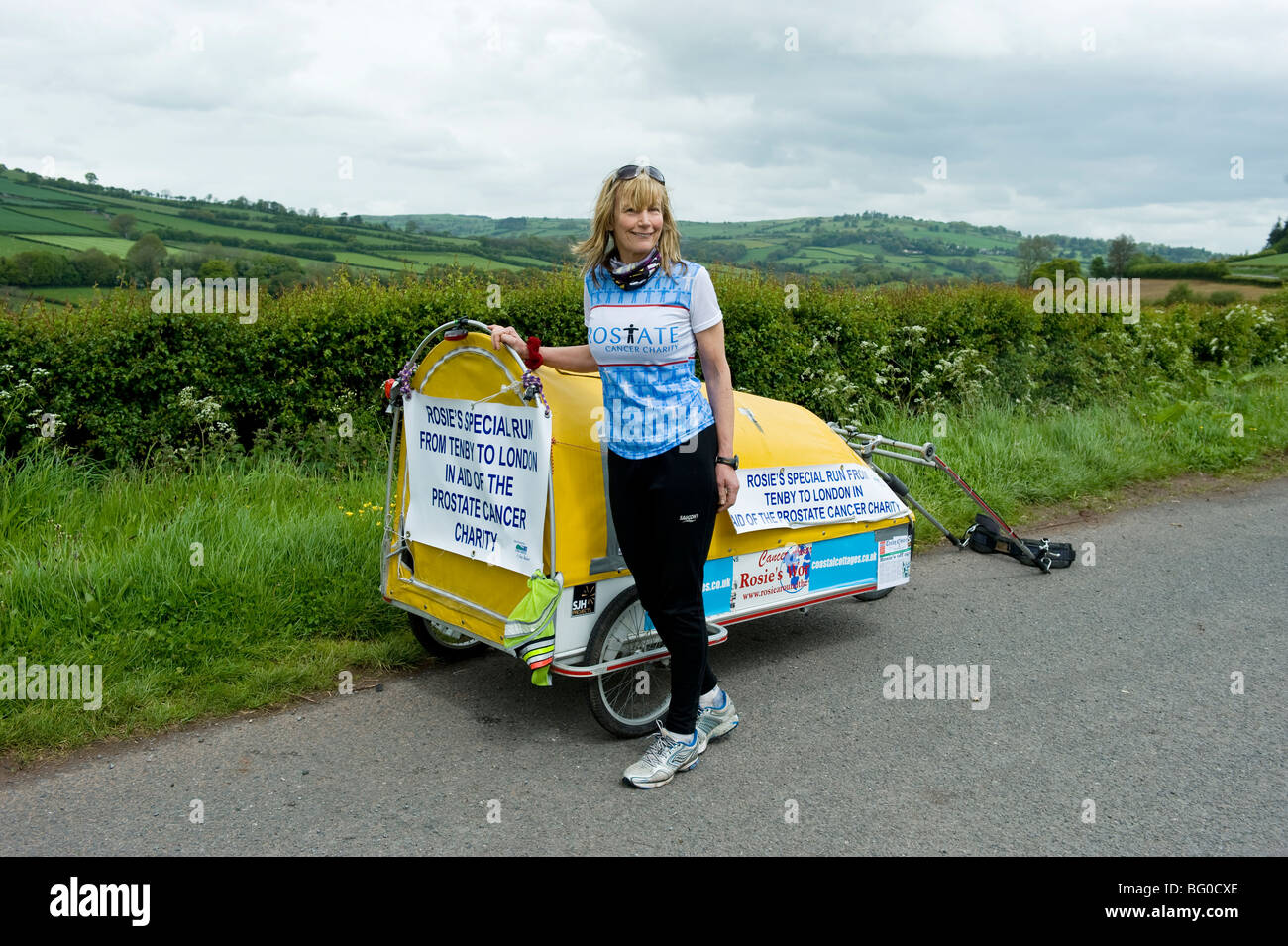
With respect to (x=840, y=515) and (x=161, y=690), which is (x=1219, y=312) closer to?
(x=840, y=515)

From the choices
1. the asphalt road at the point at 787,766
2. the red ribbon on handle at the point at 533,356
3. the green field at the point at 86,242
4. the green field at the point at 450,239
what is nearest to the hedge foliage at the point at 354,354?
the green field at the point at 450,239

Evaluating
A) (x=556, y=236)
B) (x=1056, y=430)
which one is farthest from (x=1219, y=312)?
(x=556, y=236)

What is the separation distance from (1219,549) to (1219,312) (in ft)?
31.5

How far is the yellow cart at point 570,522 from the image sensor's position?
13.4 feet

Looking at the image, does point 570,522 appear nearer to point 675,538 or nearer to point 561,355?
point 675,538

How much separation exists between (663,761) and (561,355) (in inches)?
67.8

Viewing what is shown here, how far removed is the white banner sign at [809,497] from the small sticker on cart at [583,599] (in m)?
0.82

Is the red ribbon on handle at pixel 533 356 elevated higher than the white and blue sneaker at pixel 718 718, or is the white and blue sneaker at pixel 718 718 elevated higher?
the red ribbon on handle at pixel 533 356

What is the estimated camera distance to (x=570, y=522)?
405 cm

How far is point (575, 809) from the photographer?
3713 mm

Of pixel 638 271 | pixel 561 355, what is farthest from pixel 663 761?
pixel 638 271

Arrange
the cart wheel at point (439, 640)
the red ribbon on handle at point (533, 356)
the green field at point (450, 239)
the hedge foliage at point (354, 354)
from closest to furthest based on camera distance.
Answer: the red ribbon on handle at point (533, 356), the cart wheel at point (439, 640), the hedge foliage at point (354, 354), the green field at point (450, 239)

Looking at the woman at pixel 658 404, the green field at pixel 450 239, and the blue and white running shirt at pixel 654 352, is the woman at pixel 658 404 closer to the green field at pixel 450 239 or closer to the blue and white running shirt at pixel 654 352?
the blue and white running shirt at pixel 654 352

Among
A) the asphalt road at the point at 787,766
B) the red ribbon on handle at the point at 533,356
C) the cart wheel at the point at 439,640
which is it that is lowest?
the asphalt road at the point at 787,766
